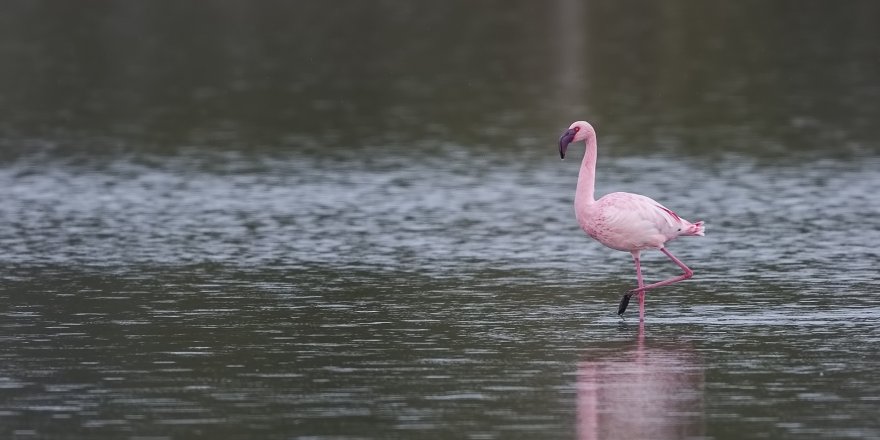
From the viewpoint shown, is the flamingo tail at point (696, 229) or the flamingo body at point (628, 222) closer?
the flamingo body at point (628, 222)

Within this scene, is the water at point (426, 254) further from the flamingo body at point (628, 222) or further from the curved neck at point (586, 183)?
the curved neck at point (586, 183)

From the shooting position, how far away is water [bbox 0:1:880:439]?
11969 mm

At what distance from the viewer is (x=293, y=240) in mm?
20625

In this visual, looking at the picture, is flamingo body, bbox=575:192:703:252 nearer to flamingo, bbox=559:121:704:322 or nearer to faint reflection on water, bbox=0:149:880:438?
flamingo, bbox=559:121:704:322

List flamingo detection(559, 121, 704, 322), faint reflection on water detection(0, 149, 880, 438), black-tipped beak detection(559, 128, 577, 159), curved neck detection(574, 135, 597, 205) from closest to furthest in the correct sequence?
faint reflection on water detection(0, 149, 880, 438)
flamingo detection(559, 121, 704, 322)
black-tipped beak detection(559, 128, 577, 159)
curved neck detection(574, 135, 597, 205)

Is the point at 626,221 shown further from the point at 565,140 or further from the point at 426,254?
the point at 426,254

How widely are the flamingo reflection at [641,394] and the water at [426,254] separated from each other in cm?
3

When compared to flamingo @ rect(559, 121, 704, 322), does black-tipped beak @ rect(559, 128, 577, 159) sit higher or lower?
higher

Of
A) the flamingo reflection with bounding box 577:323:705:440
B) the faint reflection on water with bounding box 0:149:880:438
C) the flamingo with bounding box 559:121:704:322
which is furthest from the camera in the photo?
the flamingo with bounding box 559:121:704:322

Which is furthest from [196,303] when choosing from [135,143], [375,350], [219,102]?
[219,102]

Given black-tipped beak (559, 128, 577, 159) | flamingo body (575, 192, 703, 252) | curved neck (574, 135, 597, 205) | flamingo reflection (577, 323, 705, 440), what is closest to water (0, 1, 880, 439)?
flamingo reflection (577, 323, 705, 440)

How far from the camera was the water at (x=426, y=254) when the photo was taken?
11969 millimetres

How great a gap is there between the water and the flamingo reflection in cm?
3

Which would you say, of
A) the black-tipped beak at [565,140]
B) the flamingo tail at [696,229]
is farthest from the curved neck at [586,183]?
the flamingo tail at [696,229]
